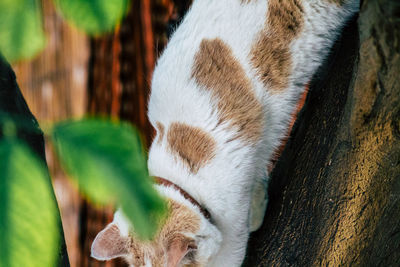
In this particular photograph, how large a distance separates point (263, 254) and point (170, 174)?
47 centimetres

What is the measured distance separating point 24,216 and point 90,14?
0.60 feet

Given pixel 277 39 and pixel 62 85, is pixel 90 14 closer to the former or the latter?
pixel 277 39

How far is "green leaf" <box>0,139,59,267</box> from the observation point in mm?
357

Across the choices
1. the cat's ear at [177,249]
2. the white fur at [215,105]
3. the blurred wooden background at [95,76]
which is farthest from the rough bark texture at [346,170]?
the blurred wooden background at [95,76]

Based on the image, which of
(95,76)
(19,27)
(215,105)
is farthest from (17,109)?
(95,76)

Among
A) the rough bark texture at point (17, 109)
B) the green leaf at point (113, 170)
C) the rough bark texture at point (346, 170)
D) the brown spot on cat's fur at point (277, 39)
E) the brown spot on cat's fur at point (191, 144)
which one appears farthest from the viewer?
the brown spot on cat's fur at point (191, 144)

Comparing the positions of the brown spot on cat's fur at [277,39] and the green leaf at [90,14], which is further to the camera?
the brown spot on cat's fur at [277,39]

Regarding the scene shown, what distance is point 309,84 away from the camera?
4.73 ft

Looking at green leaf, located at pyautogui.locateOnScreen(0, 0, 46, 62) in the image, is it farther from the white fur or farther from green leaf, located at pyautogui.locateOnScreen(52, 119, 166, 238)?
the white fur

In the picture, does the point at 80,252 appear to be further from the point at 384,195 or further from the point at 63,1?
the point at 63,1

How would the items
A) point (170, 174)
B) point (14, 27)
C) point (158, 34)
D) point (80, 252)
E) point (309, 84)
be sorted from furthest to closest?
point (80, 252), point (158, 34), point (170, 174), point (309, 84), point (14, 27)

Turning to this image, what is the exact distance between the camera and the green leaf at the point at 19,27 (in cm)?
37

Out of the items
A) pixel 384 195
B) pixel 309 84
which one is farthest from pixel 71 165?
pixel 309 84

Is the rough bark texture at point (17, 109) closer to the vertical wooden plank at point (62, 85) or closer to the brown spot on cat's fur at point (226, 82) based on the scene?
the brown spot on cat's fur at point (226, 82)
